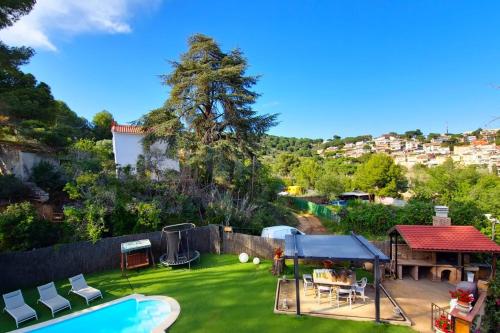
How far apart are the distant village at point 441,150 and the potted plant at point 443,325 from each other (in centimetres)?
457

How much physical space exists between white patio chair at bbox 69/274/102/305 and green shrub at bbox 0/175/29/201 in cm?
778

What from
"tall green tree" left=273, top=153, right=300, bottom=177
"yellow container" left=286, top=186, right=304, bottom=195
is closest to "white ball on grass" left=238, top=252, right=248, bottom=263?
"yellow container" left=286, top=186, right=304, bottom=195

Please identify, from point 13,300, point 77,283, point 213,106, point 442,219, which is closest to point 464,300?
point 442,219

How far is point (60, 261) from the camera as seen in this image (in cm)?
1026

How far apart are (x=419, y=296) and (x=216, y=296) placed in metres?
6.62

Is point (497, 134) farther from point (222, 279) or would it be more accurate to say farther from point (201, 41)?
point (201, 41)

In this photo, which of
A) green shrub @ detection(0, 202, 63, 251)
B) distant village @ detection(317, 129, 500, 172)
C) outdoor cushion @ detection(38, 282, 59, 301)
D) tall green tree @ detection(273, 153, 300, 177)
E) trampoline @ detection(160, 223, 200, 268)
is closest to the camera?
outdoor cushion @ detection(38, 282, 59, 301)

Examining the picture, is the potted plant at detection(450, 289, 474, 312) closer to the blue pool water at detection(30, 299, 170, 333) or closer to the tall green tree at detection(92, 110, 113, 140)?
the blue pool water at detection(30, 299, 170, 333)

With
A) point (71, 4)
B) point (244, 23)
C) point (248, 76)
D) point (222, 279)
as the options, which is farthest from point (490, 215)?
point (71, 4)

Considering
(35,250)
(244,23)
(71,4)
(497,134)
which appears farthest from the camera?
(244,23)

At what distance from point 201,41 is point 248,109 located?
6.06 m

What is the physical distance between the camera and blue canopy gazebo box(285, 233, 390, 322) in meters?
6.77

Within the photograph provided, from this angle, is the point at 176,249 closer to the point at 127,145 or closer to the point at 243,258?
the point at 243,258

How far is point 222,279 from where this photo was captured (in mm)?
10016
